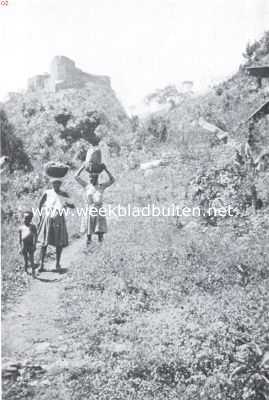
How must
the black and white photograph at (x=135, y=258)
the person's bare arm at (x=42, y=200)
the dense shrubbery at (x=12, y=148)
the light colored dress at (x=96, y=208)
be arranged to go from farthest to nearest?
the dense shrubbery at (x=12, y=148) < the light colored dress at (x=96, y=208) < the person's bare arm at (x=42, y=200) < the black and white photograph at (x=135, y=258)

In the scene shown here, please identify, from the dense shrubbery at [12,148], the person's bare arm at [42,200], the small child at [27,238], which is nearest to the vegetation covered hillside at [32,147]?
the dense shrubbery at [12,148]

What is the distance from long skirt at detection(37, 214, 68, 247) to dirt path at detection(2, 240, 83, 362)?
49 centimetres

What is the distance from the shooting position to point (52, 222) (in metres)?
6.89

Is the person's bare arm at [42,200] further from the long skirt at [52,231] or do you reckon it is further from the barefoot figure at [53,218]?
the long skirt at [52,231]

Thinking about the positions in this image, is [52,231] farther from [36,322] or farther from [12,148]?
[12,148]

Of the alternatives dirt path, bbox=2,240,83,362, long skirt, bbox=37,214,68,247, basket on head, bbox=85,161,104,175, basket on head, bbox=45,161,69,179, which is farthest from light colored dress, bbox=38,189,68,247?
basket on head, bbox=85,161,104,175

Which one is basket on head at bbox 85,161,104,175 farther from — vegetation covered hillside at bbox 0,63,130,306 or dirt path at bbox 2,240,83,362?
dirt path at bbox 2,240,83,362

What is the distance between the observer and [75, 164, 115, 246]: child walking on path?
24.6 ft

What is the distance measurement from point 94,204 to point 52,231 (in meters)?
0.99

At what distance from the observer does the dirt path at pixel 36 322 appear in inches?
204

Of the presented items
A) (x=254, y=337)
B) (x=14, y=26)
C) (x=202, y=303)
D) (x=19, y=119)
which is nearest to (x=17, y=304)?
(x=202, y=303)

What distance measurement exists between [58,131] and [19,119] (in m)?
1.73

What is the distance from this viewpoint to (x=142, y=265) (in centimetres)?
671

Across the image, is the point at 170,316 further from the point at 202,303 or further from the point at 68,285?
the point at 68,285
